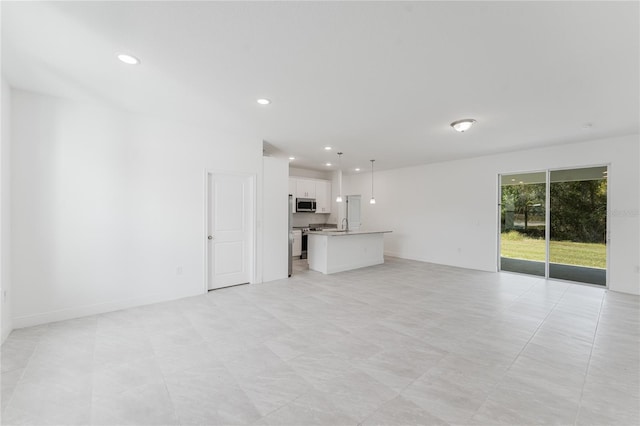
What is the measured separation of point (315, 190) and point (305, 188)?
450 mm

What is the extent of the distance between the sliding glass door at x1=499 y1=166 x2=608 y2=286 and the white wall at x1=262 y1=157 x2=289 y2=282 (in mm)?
Result: 5060

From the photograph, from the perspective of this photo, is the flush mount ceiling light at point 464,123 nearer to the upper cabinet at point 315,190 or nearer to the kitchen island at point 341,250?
the kitchen island at point 341,250

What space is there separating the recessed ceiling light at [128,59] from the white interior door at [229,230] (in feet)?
7.03

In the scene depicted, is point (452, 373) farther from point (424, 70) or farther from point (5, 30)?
point (5, 30)

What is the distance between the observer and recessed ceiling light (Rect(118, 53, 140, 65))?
2.35m

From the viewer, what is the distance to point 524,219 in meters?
5.89

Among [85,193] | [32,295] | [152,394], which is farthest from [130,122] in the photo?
[152,394]

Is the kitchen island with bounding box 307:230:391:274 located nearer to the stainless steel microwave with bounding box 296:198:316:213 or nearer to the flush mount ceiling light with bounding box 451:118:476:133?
the stainless steel microwave with bounding box 296:198:316:213

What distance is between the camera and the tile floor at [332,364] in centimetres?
180

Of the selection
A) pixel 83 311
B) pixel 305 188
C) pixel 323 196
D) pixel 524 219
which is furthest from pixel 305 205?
pixel 83 311

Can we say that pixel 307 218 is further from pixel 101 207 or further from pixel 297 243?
pixel 101 207

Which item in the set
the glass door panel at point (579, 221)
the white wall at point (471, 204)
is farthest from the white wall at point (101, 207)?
the glass door panel at point (579, 221)

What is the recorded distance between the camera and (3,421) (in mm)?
1692

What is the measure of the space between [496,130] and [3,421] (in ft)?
20.8
